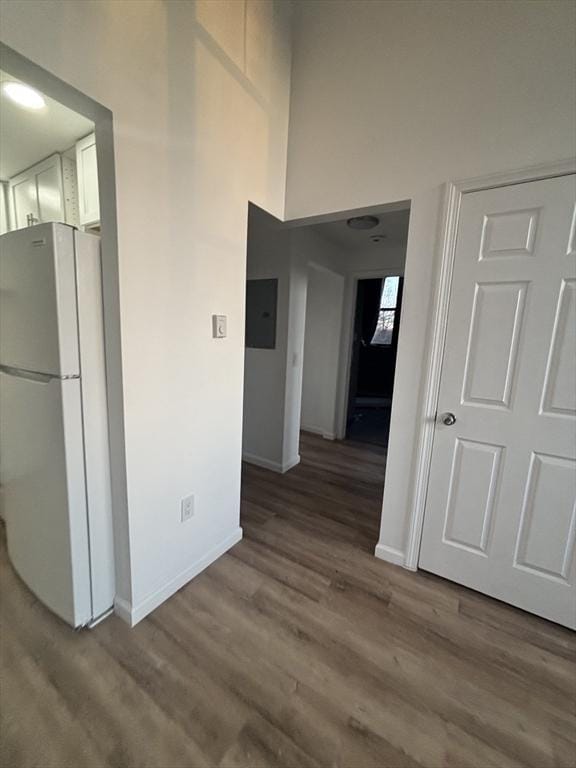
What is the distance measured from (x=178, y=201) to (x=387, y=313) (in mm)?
4973

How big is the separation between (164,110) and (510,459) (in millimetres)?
2201

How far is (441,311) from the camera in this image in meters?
1.61

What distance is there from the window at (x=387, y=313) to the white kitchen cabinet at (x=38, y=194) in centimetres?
471

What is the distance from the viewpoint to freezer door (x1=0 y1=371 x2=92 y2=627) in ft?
4.09

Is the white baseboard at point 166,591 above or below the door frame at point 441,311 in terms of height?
below

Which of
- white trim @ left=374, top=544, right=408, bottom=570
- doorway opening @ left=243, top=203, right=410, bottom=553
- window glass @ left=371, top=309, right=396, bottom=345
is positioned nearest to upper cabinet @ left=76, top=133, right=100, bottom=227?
doorway opening @ left=243, top=203, right=410, bottom=553

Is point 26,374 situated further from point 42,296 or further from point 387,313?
point 387,313

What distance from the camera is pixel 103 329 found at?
1.28 meters

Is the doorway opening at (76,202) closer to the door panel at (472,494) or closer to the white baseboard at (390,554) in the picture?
the white baseboard at (390,554)

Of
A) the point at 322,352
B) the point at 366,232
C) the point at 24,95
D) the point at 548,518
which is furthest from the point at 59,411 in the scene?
the point at 322,352

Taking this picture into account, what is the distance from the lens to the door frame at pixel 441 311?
53.6 inches

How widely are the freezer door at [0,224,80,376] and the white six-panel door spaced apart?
1705 mm

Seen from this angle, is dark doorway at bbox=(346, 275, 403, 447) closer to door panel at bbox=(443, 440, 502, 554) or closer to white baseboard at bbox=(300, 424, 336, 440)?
white baseboard at bbox=(300, 424, 336, 440)

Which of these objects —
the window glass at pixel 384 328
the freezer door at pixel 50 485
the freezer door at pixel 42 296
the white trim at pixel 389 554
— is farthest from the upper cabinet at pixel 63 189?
the window glass at pixel 384 328
